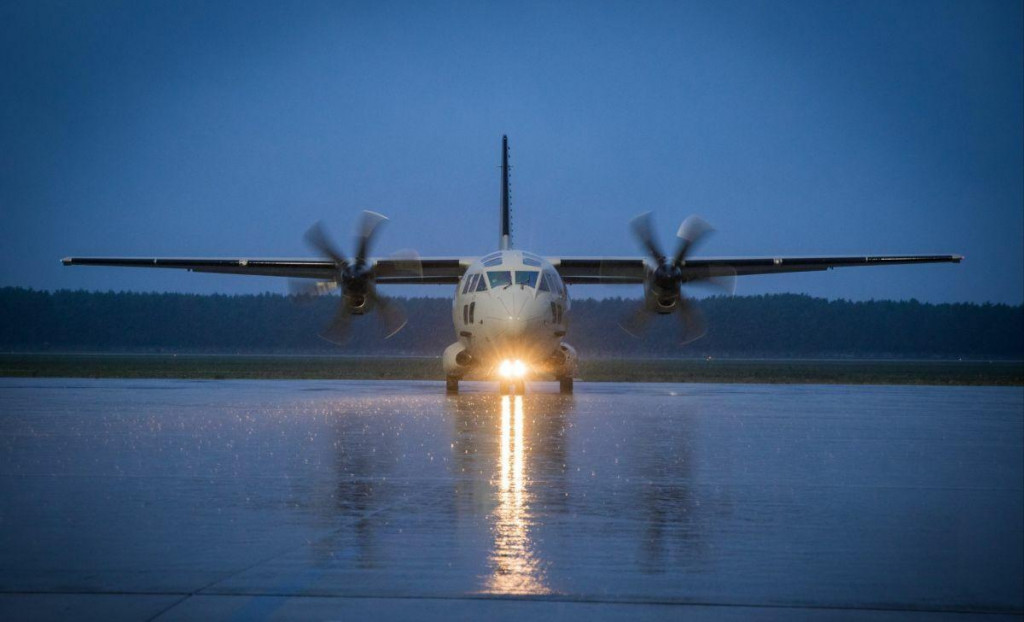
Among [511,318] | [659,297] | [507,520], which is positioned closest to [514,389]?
[511,318]

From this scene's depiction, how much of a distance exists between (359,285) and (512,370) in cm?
527

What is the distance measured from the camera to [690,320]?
28641mm

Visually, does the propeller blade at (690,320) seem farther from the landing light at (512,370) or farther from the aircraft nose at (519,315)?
the aircraft nose at (519,315)

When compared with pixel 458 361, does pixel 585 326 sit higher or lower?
higher

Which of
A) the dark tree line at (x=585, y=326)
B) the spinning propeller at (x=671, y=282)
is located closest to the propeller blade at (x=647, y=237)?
the spinning propeller at (x=671, y=282)

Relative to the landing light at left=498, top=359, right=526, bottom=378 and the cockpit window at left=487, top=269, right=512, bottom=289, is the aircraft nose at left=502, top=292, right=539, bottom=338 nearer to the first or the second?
the cockpit window at left=487, top=269, right=512, bottom=289

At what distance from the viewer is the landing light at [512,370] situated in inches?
1066

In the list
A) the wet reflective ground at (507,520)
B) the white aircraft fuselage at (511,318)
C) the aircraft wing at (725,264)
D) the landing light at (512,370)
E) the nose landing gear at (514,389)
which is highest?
the aircraft wing at (725,264)

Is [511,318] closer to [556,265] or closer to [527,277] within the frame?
[527,277]

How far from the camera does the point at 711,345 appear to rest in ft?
464

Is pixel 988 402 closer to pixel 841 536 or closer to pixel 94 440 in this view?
pixel 841 536

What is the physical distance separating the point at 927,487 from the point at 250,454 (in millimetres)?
7637

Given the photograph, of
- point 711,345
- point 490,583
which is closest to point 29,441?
point 490,583

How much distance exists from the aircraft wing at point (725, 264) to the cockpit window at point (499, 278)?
5.63m
